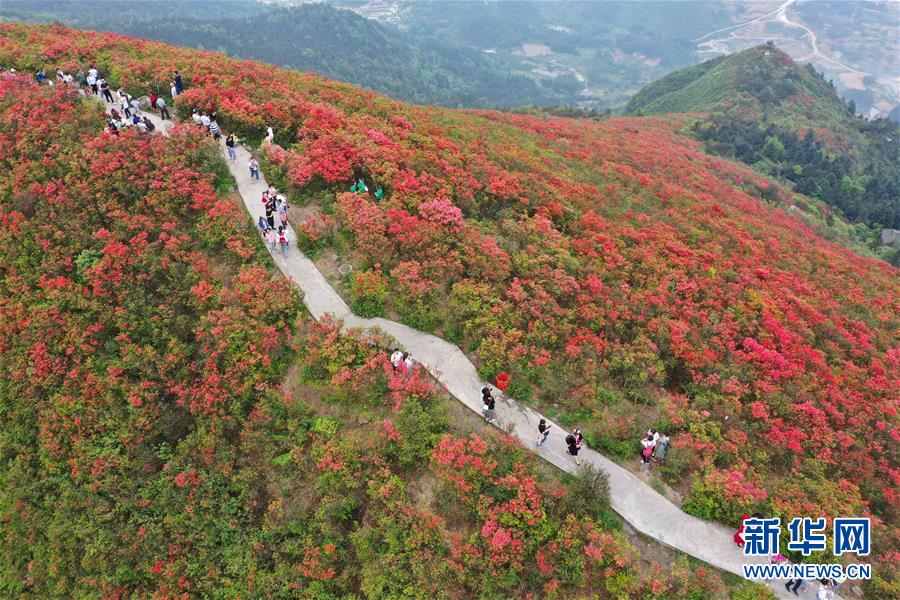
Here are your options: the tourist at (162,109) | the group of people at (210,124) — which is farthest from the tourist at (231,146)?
the tourist at (162,109)

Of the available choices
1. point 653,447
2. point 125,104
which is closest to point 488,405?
point 653,447

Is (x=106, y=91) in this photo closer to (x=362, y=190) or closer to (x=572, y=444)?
(x=362, y=190)

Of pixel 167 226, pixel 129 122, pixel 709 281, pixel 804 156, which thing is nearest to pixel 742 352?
pixel 709 281

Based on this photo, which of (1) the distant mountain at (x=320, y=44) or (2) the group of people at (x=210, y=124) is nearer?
(2) the group of people at (x=210, y=124)

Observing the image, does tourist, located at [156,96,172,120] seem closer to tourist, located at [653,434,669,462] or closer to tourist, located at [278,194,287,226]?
tourist, located at [278,194,287,226]

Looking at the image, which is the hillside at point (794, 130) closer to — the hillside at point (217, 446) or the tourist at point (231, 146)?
the tourist at point (231, 146)

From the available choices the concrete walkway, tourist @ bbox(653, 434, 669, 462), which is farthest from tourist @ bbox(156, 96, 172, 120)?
tourist @ bbox(653, 434, 669, 462)

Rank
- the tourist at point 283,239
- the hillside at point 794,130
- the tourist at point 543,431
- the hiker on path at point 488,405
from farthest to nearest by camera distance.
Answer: the hillside at point 794,130
the tourist at point 283,239
the hiker on path at point 488,405
the tourist at point 543,431
